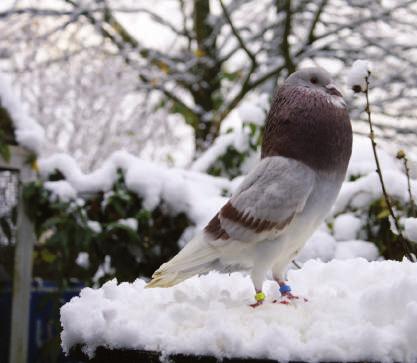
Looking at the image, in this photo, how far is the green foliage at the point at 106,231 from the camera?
121 inches

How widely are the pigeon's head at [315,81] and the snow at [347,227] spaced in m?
1.38

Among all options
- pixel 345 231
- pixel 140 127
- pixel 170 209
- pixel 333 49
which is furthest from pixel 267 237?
pixel 140 127

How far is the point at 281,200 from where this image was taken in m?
1.28

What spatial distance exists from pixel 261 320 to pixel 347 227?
1.75 meters

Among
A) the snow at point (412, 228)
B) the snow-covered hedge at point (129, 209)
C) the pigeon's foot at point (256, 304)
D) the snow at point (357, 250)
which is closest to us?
the pigeon's foot at point (256, 304)

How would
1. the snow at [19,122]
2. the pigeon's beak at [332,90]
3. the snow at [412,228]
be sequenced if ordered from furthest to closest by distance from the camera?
the snow at [19,122]
the pigeon's beak at [332,90]
the snow at [412,228]

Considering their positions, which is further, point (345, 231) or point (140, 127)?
point (140, 127)

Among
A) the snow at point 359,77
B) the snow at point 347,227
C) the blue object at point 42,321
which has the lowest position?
the blue object at point 42,321

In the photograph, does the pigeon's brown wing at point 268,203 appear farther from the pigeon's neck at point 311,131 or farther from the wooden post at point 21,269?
the wooden post at point 21,269

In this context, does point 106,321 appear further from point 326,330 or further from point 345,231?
point 345,231

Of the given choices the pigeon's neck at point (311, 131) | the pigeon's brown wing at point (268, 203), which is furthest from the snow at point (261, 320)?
the pigeon's neck at point (311, 131)

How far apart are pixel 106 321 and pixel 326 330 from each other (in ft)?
1.31

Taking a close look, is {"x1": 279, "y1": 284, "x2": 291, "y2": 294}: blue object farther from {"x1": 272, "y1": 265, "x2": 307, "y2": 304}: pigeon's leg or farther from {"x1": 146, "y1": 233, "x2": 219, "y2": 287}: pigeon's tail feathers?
{"x1": 146, "y1": 233, "x2": 219, "y2": 287}: pigeon's tail feathers

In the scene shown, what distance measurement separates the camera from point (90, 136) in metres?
8.93
